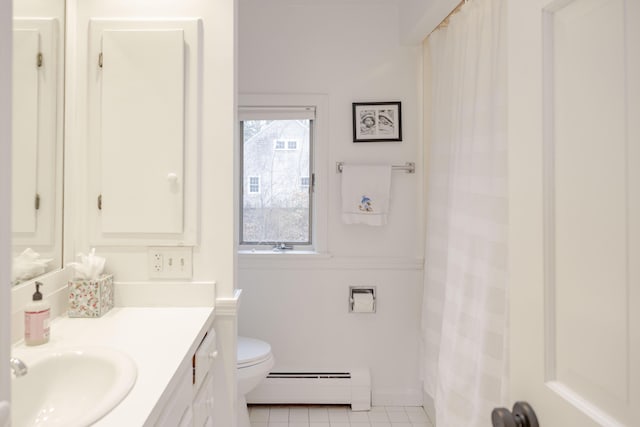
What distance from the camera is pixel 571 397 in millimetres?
656

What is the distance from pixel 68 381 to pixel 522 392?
3.43 feet

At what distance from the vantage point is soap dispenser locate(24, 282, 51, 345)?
4.00 ft

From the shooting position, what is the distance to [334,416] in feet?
8.39

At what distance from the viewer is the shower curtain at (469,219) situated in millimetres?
1683

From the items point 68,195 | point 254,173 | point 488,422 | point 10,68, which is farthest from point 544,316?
point 254,173

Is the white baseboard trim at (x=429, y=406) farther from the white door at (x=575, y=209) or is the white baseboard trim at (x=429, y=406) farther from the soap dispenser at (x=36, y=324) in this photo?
the soap dispenser at (x=36, y=324)

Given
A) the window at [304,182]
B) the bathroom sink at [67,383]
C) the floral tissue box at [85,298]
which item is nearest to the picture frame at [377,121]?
the window at [304,182]

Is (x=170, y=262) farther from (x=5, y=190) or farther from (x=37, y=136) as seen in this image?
(x=5, y=190)

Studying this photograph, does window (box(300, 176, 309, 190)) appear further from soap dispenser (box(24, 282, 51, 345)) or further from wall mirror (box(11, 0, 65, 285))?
soap dispenser (box(24, 282, 51, 345))

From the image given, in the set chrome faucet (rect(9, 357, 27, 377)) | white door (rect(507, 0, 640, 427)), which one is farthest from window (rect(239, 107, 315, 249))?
white door (rect(507, 0, 640, 427))

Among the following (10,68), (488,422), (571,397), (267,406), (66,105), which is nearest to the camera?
(10,68)

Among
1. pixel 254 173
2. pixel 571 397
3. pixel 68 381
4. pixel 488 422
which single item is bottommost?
pixel 488 422

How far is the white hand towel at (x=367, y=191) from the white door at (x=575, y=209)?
1.77m

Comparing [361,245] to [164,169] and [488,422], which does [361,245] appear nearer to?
[488,422]
